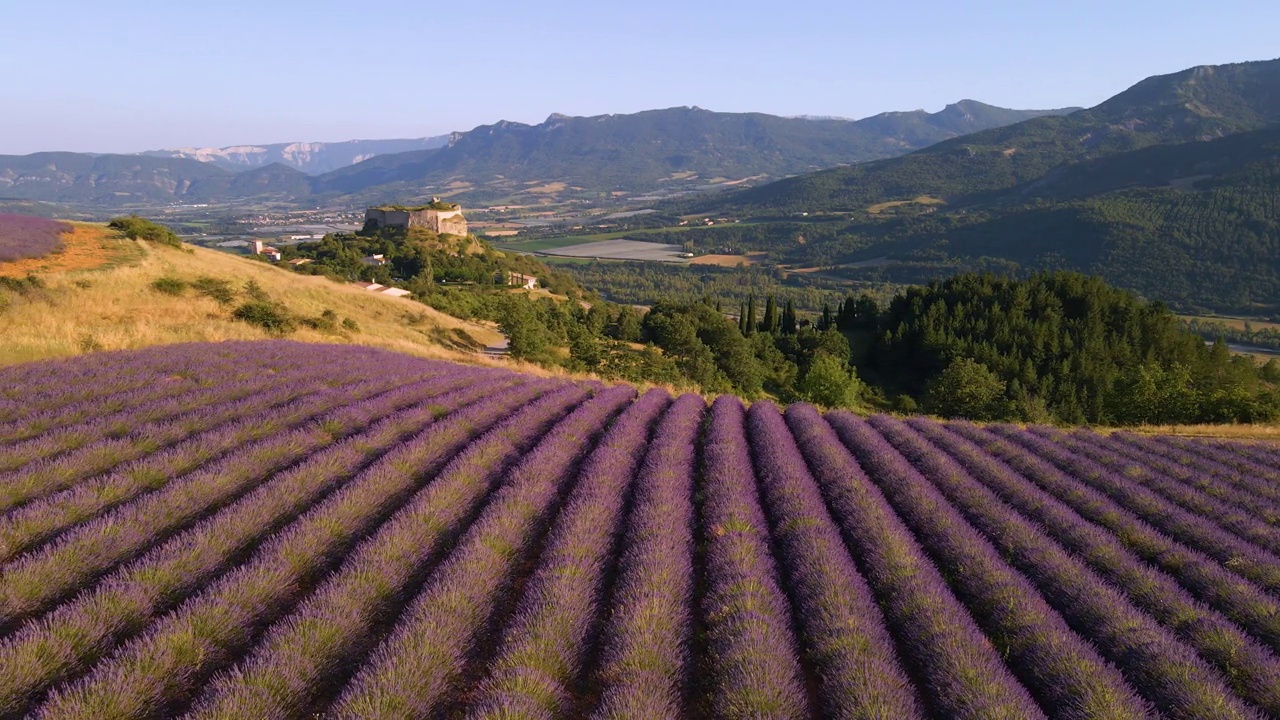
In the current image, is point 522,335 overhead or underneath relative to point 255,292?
underneath

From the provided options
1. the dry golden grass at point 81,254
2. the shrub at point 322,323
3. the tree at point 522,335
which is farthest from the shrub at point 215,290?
the tree at point 522,335

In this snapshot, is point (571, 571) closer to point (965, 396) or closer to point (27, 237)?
point (965, 396)

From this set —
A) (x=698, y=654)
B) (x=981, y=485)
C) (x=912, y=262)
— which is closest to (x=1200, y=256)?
(x=912, y=262)

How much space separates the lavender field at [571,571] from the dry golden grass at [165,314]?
19.4 feet

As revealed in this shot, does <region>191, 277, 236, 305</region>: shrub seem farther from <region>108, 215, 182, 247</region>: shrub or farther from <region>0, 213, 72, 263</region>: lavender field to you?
<region>108, 215, 182, 247</region>: shrub

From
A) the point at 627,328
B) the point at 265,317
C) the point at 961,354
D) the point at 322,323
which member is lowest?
the point at 961,354

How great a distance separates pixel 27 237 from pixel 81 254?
6.52ft

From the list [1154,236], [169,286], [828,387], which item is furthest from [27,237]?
[1154,236]

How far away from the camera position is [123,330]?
795 inches

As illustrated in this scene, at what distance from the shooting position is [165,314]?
25.3 m

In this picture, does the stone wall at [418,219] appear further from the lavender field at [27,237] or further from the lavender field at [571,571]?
the lavender field at [571,571]

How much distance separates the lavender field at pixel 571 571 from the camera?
17.5 ft

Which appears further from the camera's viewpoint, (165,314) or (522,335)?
(522,335)

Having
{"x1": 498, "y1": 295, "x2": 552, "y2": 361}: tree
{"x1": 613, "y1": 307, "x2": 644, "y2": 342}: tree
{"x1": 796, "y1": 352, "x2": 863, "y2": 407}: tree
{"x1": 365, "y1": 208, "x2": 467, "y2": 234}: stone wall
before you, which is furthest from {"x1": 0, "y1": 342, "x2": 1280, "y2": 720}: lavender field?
{"x1": 365, "y1": 208, "x2": 467, "y2": 234}: stone wall
